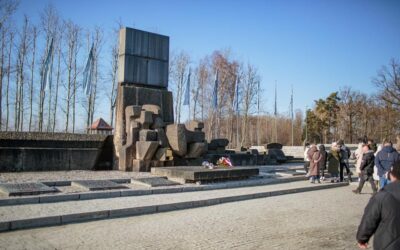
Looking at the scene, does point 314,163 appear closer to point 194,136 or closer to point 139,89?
point 194,136

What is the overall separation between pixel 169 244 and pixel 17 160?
9142mm

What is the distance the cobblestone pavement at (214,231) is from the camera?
5.34 m

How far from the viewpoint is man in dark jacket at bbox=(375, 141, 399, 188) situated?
9.41 metres

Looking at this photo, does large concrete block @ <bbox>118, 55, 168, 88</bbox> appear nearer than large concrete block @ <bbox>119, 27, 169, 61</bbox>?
Yes

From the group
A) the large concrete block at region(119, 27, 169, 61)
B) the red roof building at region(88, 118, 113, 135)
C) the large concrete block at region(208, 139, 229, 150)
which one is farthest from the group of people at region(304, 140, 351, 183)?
the red roof building at region(88, 118, 113, 135)

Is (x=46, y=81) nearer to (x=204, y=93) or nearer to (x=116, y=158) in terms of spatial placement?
(x=116, y=158)

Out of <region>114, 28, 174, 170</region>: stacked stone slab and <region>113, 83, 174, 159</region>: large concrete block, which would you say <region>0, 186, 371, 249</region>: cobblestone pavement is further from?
<region>113, 83, 174, 159</region>: large concrete block

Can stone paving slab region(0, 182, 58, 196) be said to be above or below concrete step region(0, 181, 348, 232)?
above

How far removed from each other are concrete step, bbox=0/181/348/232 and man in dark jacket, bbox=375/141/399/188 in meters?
3.08

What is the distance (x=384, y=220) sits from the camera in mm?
3111

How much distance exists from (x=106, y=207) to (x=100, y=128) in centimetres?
2405

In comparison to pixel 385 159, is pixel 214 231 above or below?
below

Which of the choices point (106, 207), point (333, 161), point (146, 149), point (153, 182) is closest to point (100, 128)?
point (146, 149)

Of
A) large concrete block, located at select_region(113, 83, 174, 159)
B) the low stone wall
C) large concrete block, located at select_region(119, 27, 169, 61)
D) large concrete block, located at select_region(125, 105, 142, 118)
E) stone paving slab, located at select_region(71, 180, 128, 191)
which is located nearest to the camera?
stone paving slab, located at select_region(71, 180, 128, 191)
